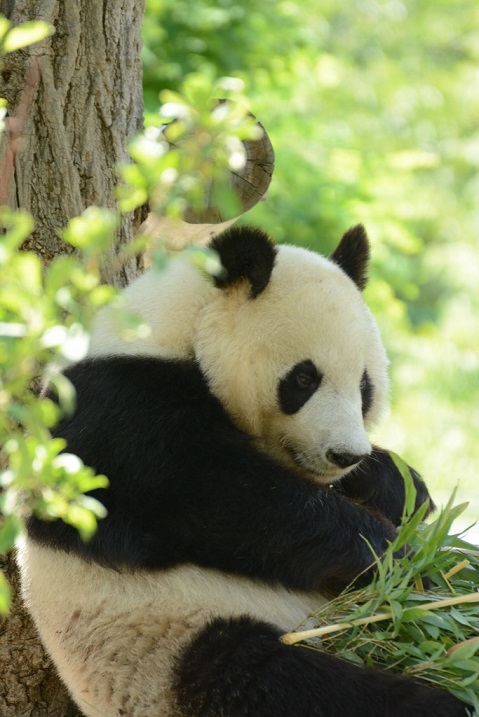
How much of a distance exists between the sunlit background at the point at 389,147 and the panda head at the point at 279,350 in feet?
1.69

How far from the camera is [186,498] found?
8.98 feet

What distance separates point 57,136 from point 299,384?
1.28m

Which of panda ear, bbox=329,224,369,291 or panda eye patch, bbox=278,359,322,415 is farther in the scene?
panda ear, bbox=329,224,369,291

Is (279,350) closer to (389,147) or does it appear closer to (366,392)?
(366,392)

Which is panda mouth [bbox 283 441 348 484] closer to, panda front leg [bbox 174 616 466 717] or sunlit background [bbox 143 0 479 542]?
sunlit background [bbox 143 0 479 542]

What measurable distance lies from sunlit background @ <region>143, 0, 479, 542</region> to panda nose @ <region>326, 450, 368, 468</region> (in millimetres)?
458

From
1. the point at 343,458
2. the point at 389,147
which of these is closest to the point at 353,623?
the point at 343,458

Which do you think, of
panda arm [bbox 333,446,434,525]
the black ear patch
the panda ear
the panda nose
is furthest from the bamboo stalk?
the panda ear

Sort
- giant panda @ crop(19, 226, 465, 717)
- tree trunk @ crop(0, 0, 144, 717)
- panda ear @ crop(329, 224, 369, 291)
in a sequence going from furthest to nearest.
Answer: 1. panda ear @ crop(329, 224, 369, 291)
2. tree trunk @ crop(0, 0, 144, 717)
3. giant panda @ crop(19, 226, 465, 717)

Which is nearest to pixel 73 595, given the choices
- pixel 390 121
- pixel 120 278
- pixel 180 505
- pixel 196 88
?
pixel 180 505

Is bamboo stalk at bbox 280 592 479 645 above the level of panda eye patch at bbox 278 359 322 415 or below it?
below

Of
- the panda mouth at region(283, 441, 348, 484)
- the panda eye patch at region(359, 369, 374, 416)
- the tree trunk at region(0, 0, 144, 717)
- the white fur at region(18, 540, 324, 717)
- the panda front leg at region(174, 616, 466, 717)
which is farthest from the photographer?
the tree trunk at region(0, 0, 144, 717)

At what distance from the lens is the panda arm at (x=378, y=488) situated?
3387 millimetres

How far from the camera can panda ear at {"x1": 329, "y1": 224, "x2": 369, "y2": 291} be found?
3529 mm
